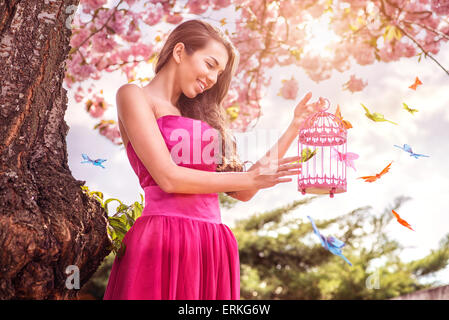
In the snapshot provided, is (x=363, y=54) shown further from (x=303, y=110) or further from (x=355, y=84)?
(x=303, y=110)

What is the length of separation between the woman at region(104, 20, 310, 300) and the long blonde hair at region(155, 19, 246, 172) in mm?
17

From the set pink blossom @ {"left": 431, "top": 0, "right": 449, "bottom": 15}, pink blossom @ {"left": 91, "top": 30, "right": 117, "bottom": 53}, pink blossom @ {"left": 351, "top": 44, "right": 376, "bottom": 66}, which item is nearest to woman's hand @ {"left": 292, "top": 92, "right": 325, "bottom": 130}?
pink blossom @ {"left": 431, "top": 0, "right": 449, "bottom": 15}

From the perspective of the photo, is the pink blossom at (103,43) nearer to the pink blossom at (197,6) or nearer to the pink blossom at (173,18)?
the pink blossom at (173,18)

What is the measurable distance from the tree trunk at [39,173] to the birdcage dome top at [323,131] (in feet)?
3.39

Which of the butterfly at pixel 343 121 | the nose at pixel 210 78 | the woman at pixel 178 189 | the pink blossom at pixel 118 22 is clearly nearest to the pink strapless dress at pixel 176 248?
the woman at pixel 178 189

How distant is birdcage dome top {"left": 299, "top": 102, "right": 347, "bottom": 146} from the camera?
2363 millimetres

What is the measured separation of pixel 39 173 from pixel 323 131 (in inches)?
51.8

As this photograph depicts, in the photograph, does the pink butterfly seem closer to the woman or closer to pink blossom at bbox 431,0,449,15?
the woman

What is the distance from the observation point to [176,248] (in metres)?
1.69

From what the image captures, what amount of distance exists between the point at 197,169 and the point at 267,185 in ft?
0.95

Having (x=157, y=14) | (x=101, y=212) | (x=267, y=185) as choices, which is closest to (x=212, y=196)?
(x=267, y=185)

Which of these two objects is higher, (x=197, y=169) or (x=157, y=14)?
(x=157, y=14)

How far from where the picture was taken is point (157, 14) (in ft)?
15.1

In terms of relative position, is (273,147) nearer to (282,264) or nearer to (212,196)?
(212,196)
